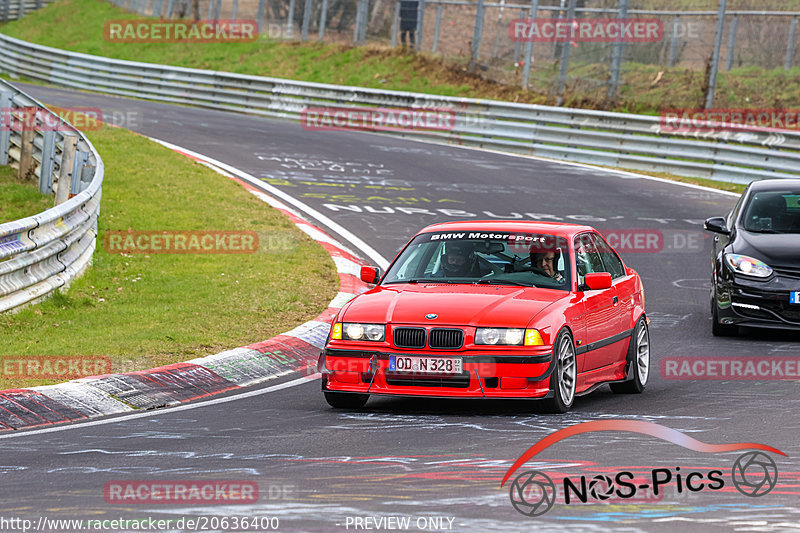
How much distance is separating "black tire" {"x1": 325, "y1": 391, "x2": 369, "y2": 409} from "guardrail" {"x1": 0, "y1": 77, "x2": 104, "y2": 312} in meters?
3.88

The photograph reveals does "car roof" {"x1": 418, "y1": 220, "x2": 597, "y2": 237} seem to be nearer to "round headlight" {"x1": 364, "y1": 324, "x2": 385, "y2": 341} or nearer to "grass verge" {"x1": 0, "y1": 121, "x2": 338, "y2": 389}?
"round headlight" {"x1": 364, "y1": 324, "x2": 385, "y2": 341}

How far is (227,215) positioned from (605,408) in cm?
952

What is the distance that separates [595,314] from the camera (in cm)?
962

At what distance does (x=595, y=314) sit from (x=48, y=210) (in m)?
5.77

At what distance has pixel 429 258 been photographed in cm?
996

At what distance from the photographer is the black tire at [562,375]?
859 centimetres

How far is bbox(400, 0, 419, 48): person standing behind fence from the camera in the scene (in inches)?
1460

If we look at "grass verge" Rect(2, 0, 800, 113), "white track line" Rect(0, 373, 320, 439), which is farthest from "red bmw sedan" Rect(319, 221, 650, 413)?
"grass verge" Rect(2, 0, 800, 113)

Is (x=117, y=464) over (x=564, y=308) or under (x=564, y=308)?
under

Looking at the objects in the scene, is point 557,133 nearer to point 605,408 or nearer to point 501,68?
point 501,68

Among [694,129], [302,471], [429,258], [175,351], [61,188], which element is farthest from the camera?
[694,129]

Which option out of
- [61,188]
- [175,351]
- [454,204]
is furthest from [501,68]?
[175,351]
